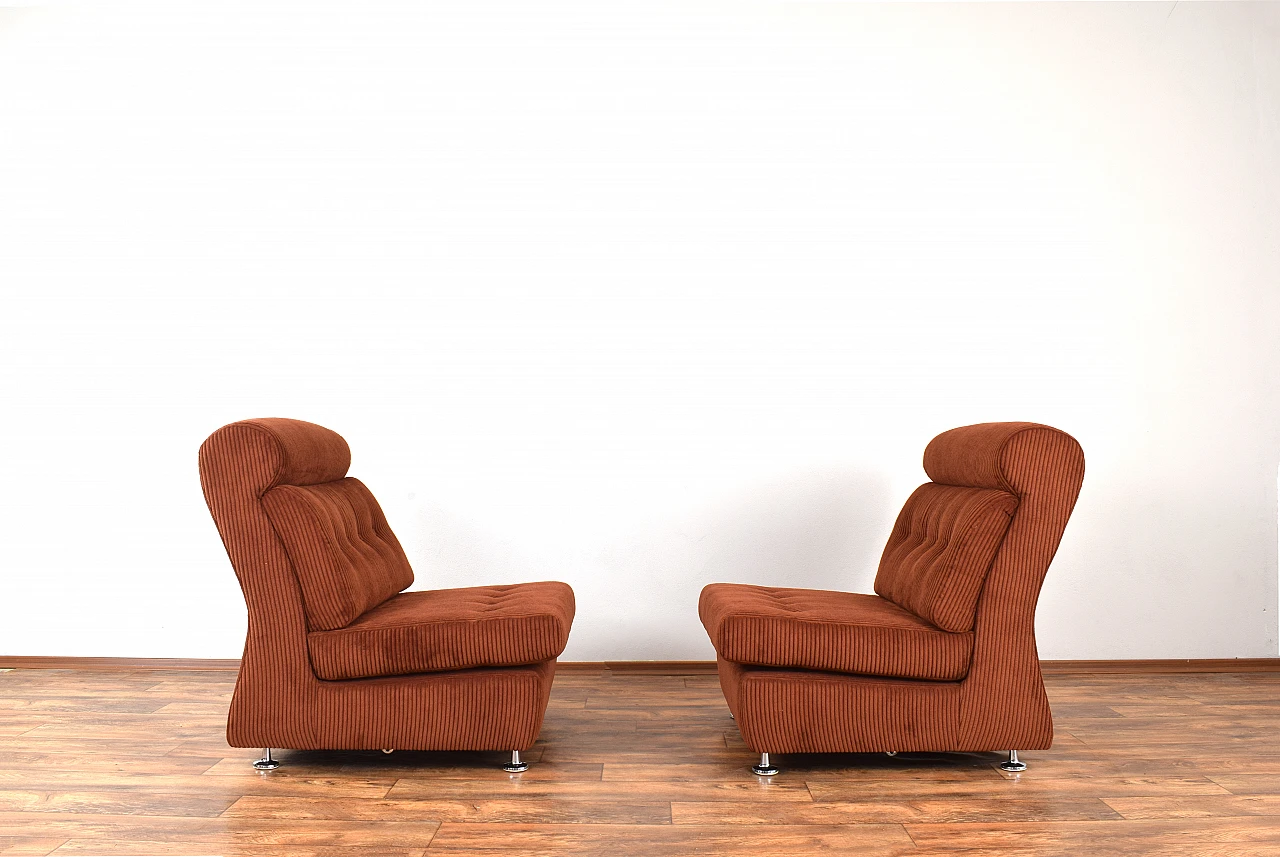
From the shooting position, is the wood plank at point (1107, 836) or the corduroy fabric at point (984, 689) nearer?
the wood plank at point (1107, 836)

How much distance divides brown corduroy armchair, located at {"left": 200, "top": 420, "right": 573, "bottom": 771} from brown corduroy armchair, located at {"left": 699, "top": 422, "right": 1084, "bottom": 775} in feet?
2.15

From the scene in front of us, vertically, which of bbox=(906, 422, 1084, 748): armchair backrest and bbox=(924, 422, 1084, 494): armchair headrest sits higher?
bbox=(924, 422, 1084, 494): armchair headrest

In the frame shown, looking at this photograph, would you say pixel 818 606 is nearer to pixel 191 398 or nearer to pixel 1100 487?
pixel 1100 487

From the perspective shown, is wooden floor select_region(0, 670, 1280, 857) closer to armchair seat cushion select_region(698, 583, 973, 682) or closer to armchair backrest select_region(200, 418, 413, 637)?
armchair seat cushion select_region(698, 583, 973, 682)

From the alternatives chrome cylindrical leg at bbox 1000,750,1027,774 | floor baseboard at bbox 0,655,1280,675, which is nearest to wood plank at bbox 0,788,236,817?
floor baseboard at bbox 0,655,1280,675

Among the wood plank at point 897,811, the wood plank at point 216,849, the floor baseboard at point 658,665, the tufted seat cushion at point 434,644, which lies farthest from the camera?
the floor baseboard at point 658,665

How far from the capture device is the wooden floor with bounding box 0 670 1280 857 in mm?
2354

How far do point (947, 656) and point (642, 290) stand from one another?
215cm

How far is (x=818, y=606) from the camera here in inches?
124

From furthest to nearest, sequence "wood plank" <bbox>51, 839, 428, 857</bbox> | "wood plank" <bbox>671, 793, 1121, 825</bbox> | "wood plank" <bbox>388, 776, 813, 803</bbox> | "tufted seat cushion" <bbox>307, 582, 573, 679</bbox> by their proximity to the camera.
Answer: "tufted seat cushion" <bbox>307, 582, 573, 679</bbox>, "wood plank" <bbox>388, 776, 813, 803</bbox>, "wood plank" <bbox>671, 793, 1121, 825</bbox>, "wood plank" <bbox>51, 839, 428, 857</bbox>

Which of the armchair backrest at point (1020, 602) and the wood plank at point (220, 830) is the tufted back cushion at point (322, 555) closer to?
the wood plank at point (220, 830)

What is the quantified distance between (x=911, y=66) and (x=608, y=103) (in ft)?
4.47

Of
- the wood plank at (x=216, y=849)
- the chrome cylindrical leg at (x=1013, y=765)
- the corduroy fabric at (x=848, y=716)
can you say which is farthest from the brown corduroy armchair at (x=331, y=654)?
the chrome cylindrical leg at (x=1013, y=765)

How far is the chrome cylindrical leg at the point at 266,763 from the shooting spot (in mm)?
2893
